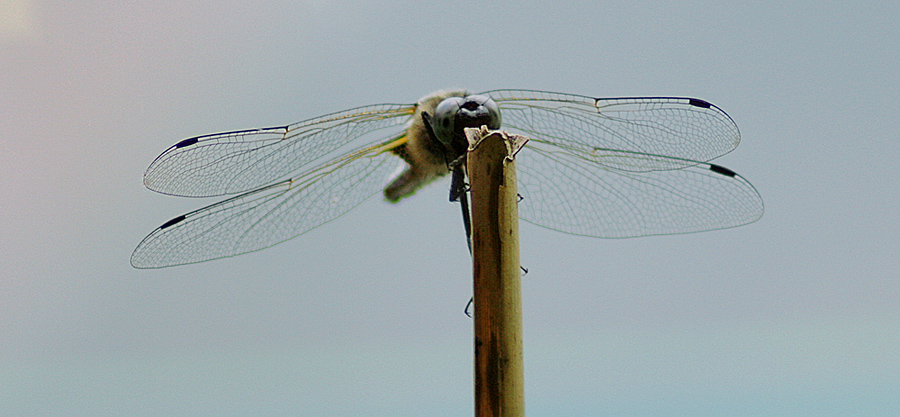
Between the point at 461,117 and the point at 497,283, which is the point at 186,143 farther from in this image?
the point at 497,283

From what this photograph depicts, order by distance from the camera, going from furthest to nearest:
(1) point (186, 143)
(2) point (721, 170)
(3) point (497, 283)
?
(2) point (721, 170), (1) point (186, 143), (3) point (497, 283)

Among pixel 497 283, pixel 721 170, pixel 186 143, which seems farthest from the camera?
pixel 721 170

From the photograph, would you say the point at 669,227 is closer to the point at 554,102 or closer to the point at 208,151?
the point at 554,102

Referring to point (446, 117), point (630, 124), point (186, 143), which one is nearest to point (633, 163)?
point (630, 124)

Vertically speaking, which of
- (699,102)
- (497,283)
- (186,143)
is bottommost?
(497,283)

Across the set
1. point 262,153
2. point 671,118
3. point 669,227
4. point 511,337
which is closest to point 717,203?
point 669,227

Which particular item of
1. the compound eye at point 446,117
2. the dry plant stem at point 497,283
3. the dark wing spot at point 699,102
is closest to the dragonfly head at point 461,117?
the compound eye at point 446,117
